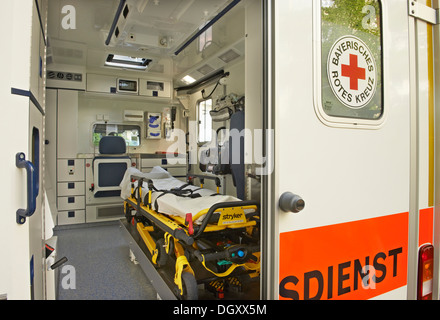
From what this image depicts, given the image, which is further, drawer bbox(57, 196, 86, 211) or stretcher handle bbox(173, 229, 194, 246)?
drawer bbox(57, 196, 86, 211)

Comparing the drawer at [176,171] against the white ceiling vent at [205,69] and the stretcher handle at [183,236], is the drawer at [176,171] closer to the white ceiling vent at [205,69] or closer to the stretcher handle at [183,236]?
the white ceiling vent at [205,69]

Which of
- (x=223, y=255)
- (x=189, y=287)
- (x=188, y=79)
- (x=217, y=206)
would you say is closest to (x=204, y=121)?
(x=188, y=79)

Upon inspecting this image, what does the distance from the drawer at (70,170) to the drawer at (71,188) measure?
83mm

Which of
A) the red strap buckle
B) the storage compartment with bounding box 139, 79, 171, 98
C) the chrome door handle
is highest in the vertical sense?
the storage compartment with bounding box 139, 79, 171, 98

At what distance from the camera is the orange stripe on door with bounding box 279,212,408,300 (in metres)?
1.05

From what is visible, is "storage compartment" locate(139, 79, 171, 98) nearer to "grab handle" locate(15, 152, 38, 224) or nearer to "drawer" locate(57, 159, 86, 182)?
"drawer" locate(57, 159, 86, 182)

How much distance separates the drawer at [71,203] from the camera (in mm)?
5505

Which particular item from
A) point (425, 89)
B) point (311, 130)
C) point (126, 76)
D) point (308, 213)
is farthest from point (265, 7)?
point (126, 76)

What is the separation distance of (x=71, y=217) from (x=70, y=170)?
974 millimetres

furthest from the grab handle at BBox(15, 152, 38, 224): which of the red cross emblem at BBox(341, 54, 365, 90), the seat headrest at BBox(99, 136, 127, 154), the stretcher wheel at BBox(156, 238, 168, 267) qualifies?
the seat headrest at BBox(99, 136, 127, 154)

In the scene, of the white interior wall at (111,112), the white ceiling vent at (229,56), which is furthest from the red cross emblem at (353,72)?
the white interior wall at (111,112)

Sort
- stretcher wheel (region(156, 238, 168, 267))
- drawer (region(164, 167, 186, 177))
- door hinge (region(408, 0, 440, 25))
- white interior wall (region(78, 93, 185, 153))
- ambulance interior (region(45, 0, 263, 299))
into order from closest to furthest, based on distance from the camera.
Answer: door hinge (region(408, 0, 440, 25)) → ambulance interior (region(45, 0, 263, 299)) → stretcher wheel (region(156, 238, 168, 267)) → drawer (region(164, 167, 186, 177)) → white interior wall (region(78, 93, 185, 153))
